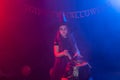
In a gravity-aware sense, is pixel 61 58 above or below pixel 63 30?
below

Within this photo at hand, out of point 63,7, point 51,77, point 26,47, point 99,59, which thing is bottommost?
point 51,77

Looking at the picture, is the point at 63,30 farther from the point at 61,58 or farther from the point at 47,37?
the point at 61,58

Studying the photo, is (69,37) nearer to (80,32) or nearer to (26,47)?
(80,32)

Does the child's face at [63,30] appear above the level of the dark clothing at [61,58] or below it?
above

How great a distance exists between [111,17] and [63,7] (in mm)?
678

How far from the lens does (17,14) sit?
105 inches

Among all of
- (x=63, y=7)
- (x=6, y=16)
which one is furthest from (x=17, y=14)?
(x=63, y=7)

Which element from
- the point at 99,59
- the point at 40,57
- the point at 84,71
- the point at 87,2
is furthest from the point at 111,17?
the point at 40,57

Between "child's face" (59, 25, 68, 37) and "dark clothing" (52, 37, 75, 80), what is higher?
"child's face" (59, 25, 68, 37)

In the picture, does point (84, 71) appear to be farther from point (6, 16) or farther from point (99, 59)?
point (6, 16)

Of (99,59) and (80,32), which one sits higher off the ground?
(80,32)

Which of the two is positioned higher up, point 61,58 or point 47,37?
point 47,37

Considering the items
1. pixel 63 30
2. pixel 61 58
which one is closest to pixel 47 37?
pixel 63 30

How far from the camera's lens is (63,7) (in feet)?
8.84
